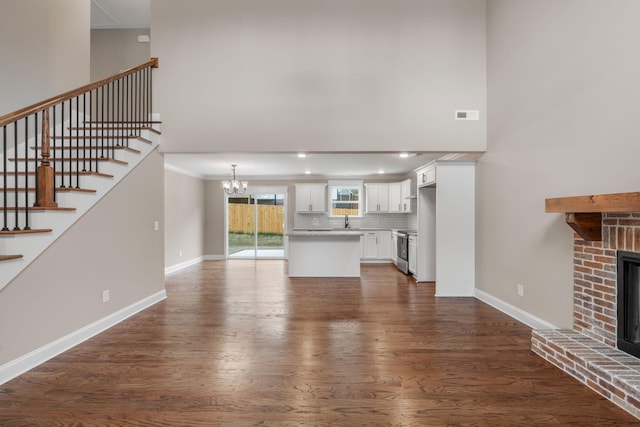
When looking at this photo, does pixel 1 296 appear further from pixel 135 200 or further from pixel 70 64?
pixel 70 64

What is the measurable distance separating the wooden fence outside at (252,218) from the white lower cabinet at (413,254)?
167 inches

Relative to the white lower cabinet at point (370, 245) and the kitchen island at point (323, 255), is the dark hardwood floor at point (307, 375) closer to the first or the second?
the kitchen island at point (323, 255)

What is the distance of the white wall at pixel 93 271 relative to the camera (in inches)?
102

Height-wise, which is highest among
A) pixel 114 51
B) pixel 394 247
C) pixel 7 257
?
pixel 114 51

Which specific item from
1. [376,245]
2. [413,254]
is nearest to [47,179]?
[413,254]

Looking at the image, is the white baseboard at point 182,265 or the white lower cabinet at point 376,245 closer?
the white baseboard at point 182,265

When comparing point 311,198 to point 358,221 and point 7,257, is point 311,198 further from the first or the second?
point 7,257

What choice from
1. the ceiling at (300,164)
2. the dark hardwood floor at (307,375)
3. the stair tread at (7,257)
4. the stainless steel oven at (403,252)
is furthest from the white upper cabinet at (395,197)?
the stair tread at (7,257)

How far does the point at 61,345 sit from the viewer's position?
116 inches

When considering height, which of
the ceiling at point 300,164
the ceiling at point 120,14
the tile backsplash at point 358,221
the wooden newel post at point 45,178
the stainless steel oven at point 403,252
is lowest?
the stainless steel oven at point 403,252

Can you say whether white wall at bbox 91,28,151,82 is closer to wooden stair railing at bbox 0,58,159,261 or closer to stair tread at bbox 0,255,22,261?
wooden stair railing at bbox 0,58,159,261

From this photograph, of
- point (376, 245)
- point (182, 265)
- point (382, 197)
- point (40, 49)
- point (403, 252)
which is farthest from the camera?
point (382, 197)

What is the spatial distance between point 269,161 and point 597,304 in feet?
19.1

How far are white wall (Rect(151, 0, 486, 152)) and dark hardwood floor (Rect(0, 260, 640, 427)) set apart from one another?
2.41 m
